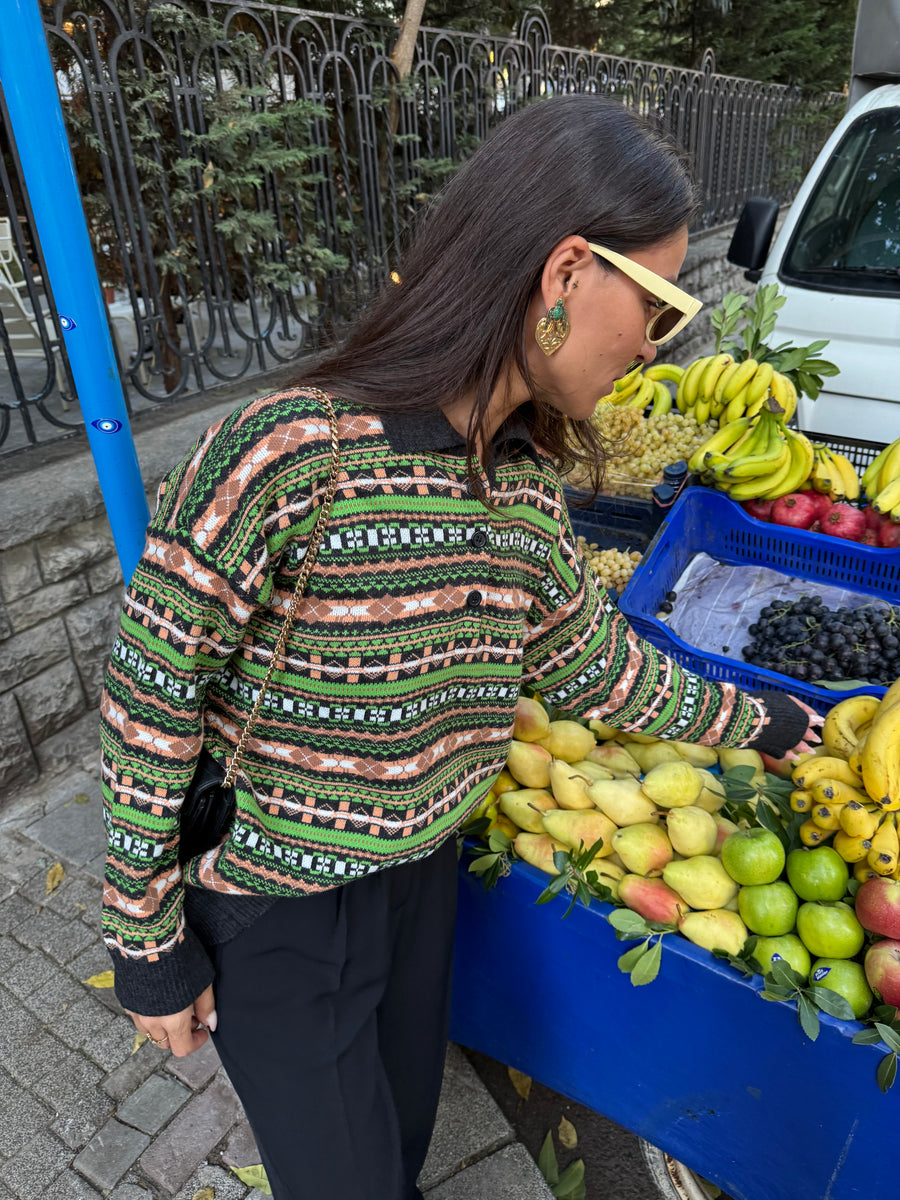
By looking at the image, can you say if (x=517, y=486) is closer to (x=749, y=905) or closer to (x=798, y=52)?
(x=749, y=905)

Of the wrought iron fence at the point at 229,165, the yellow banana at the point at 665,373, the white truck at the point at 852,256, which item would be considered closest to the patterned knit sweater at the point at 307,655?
the wrought iron fence at the point at 229,165

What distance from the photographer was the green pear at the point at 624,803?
1.65 m

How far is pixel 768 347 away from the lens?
3.30 m

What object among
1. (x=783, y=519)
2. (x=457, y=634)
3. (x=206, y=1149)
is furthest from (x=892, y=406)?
(x=206, y=1149)

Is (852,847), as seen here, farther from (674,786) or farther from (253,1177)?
(253,1177)

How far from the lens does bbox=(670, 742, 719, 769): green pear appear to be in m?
1.92

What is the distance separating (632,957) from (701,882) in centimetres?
18

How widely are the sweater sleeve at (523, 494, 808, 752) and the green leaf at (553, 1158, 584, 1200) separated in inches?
44.3

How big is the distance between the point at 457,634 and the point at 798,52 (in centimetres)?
1382

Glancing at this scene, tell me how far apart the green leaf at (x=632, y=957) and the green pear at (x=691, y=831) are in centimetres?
20

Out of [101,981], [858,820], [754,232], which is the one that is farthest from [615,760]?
[754,232]

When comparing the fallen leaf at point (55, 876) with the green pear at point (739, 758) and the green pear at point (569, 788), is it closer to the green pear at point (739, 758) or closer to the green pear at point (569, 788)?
the green pear at point (569, 788)

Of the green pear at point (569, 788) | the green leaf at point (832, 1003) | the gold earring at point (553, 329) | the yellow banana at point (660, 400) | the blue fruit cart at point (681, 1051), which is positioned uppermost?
the gold earring at point (553, 329)

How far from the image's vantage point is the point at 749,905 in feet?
4.88
